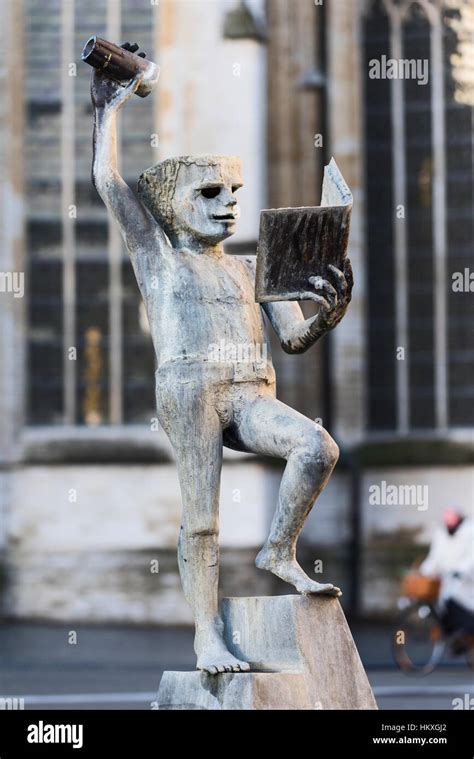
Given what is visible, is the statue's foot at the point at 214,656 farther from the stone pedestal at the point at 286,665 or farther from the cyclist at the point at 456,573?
the cyclist at the point at 456,573

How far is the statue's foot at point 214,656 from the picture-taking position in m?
6.37

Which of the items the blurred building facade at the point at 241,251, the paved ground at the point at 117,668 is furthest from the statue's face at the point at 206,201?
the blurred building facade at the point at 241,251

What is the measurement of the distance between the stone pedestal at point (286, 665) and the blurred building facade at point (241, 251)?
12.5m

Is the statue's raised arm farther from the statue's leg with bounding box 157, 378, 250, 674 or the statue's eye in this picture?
the statue's leg with bounding box 157, 378, 250, 674

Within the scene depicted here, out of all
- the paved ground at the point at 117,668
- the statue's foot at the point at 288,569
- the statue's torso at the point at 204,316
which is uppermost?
the statue's torso at the point at 204,316

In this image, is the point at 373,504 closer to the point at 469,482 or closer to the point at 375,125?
the point at 469,482

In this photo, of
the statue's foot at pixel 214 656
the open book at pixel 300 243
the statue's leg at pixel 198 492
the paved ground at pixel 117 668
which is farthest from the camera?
the paved ground at pixel 117 668

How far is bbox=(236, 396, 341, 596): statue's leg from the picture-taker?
6414 millimetres

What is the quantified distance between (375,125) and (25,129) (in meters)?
4.16

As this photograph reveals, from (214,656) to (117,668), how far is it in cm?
943

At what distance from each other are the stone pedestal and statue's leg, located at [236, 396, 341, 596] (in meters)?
0.12

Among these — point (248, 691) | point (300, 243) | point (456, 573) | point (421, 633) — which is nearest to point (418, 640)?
point (421, 633)

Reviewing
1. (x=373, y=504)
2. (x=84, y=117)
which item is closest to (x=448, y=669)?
(x=373, y=504)

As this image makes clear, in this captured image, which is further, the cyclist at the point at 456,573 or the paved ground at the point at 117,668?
the cyclist at the point at 456,573
